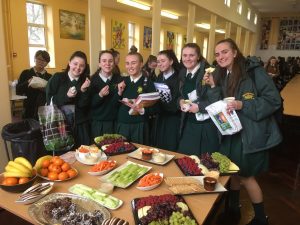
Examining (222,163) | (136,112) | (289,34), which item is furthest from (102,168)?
(289,34)

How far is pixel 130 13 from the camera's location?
10.0 m

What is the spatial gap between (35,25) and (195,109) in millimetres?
6418

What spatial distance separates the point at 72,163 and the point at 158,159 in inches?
26.0

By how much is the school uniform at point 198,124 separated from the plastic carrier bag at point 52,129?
1.31m

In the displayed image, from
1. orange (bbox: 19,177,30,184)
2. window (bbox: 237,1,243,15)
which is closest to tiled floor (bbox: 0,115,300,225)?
orange (bbox: 19,177,30,184)

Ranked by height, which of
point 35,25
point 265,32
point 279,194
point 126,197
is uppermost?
point 265,32

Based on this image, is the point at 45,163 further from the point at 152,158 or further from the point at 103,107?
the point at 103,107

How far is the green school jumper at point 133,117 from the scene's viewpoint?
9.20 ft

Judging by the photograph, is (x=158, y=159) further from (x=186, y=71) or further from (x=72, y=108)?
(x=186, y=71)

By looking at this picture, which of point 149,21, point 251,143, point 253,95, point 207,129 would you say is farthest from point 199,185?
point 149,21

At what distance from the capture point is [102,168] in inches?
71.9

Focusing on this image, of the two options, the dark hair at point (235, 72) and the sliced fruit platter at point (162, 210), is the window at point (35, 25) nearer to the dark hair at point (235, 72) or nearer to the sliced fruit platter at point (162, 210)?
the dark hair at point (235, 72)

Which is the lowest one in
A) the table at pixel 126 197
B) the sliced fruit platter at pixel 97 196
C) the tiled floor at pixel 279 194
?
the tiled floor at pixel 279 194

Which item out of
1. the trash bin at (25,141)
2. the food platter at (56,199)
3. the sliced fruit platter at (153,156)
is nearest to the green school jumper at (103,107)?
the trash bin at (25,141)
